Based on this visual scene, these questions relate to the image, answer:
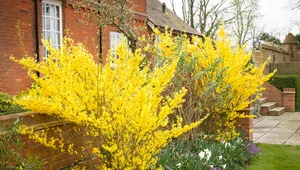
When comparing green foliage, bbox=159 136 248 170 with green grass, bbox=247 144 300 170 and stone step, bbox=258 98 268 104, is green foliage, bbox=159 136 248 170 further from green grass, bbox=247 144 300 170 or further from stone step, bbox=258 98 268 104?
stone step, bbox=258 98 268 104

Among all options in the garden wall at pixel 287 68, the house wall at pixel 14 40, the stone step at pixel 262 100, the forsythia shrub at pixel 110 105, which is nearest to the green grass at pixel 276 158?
the forsythia shrub at pixel 110 105

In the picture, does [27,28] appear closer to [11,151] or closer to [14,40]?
[14,40]

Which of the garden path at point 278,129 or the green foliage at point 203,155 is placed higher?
the green foliage at point 203,155

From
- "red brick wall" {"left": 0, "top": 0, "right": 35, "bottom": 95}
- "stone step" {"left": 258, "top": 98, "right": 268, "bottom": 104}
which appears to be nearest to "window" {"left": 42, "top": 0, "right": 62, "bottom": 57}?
"red brick wall" {"left": 0, "top": 0, "right": 35, "bottom": 95}

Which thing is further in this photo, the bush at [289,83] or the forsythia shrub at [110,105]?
the bush at [289,83]

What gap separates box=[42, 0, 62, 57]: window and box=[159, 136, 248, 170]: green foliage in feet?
21.2

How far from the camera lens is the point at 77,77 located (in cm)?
416

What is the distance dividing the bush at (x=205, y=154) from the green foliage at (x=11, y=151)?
77.6 inches

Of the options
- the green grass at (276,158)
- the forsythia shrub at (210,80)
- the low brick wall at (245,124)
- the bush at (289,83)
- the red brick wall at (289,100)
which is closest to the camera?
the forsythia shrub at (210,80)

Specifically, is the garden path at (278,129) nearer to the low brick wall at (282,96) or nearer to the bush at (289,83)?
the low brick wall at (282,96)

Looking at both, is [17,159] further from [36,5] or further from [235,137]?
[36,5]

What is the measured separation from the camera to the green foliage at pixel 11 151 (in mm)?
3617

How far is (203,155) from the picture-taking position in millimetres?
5461

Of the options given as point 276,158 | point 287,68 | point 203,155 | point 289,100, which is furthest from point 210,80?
point 287,68
